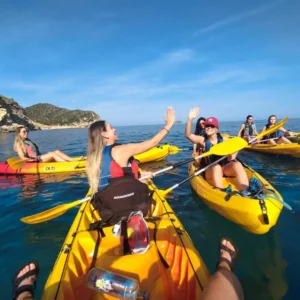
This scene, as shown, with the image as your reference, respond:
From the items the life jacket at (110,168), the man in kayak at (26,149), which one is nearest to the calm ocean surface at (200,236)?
the life jacket at (110,168)

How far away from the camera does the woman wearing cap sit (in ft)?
17.7

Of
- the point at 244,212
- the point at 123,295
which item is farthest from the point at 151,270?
the point at 244,212

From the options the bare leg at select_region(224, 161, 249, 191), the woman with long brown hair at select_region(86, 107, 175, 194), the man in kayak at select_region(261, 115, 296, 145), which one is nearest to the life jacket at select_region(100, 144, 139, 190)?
the woman with long brown hair at select_region(86, 107, 175, 194)

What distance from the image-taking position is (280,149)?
34.7 ft

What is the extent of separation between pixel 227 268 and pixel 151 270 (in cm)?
80

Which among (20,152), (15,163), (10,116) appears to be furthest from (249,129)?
(10,116)

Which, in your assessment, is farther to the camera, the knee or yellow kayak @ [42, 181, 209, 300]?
the knee

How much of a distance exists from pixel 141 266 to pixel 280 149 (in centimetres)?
979

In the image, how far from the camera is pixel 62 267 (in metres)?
2.71

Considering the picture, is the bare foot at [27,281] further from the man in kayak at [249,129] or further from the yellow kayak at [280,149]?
the man in kayak at [249,129]

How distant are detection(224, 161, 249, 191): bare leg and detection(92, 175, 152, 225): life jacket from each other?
2.73 meters

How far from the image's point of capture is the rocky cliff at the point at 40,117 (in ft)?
174

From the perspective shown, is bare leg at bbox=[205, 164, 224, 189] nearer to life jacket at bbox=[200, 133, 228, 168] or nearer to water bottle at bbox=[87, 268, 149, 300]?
life jacket at bbox=[200, 133, 228, 168]

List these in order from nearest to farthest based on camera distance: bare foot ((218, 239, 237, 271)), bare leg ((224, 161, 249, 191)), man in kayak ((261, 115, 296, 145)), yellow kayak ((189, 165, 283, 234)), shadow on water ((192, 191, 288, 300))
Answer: bare foot ((218, 239, 237, 271)), shadow on water ((192, 191, 288, 300)), yellow kayak ((189, 165, 283, 234)), bare leg ((224, 161, 249, 191)), man in kayak ((261, 115, 296, 145))
